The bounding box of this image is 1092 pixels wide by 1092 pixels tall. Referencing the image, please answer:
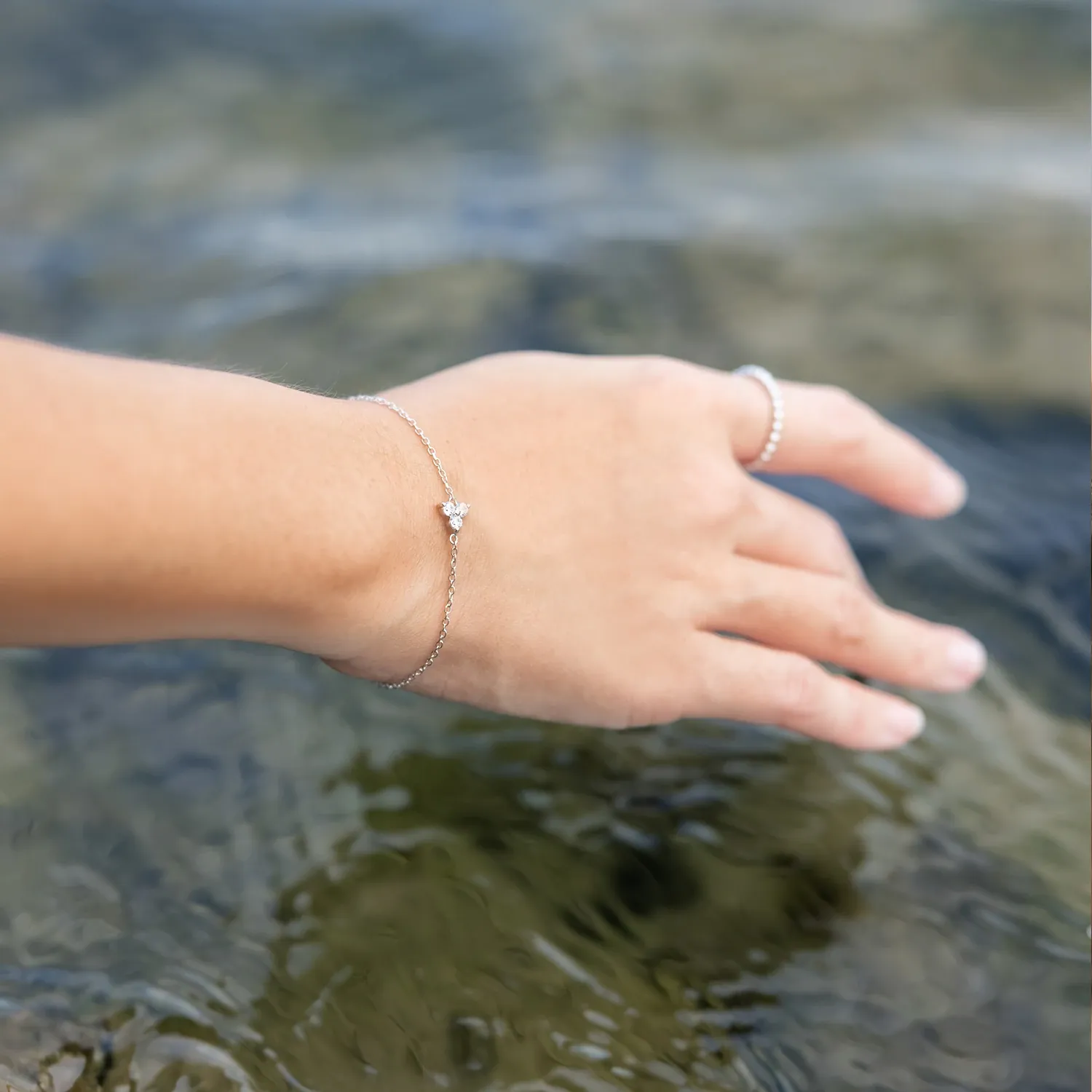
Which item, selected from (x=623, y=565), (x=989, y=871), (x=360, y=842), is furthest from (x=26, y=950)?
(x=989, y=871)

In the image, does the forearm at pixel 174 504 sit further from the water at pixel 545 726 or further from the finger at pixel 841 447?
the finger at pixel 841 447

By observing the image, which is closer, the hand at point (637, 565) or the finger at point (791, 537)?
the hand at point (637, 565)

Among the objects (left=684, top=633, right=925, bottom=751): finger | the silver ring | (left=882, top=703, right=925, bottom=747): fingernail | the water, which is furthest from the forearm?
(left=882, top=703, right=925, bottom=747): fingernail

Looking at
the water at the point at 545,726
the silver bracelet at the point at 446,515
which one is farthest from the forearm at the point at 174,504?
the water at the point at 545,726

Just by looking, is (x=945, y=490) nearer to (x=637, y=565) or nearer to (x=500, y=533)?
(x=637, y=565)

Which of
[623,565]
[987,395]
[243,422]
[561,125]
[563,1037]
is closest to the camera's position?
[243,422]

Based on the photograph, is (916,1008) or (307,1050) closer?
(307,1050)

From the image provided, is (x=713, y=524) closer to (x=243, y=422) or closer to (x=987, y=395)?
(x=243, y=422)

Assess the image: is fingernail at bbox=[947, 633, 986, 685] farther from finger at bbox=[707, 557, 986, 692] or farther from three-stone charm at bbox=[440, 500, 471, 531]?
three-stone charm at bbox=[440, 500, 471, 531]
